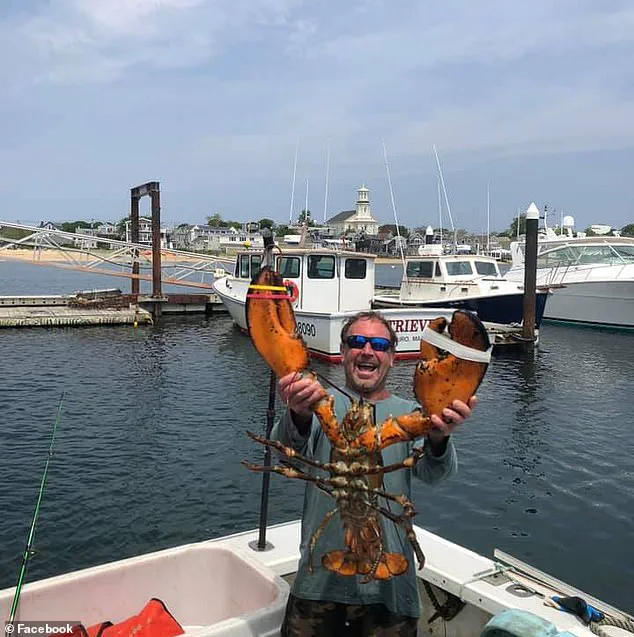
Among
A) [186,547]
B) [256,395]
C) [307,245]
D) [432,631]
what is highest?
[307,245]

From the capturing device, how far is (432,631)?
14.1 ft

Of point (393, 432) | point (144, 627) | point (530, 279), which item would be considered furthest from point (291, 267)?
point (393, 432)

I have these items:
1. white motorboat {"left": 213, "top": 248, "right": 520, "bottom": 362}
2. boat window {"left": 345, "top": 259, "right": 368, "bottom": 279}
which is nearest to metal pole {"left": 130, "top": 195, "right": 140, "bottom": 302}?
white motorboat {"left": 213, "top": 248, "right": 520, "bottom": 362}

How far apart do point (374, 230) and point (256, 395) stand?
118 metres

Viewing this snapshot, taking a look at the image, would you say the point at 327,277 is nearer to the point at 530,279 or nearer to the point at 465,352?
the point at 530,279

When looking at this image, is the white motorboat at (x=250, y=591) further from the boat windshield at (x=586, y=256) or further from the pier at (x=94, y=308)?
the boat windshield at (x=586, y=256)

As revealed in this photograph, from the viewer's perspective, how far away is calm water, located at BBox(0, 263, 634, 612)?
8500 mm

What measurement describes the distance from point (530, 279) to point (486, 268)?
4.24 metres

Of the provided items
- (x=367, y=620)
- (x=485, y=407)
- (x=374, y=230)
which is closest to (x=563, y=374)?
(x=485, y=407)

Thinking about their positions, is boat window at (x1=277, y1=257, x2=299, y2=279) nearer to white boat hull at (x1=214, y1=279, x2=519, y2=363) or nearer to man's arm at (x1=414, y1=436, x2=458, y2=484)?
white boat hull at (x1=214, y1=279, x2=519, y2=363)

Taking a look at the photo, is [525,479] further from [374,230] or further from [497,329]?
[374,230]

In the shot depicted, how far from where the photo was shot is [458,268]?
1024 inches

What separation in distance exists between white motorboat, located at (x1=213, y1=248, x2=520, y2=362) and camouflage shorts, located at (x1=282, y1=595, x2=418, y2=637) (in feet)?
53.3

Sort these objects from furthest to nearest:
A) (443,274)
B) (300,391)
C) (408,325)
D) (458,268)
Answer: (458,268) → (443,274) → (408,325) → (300,391)
